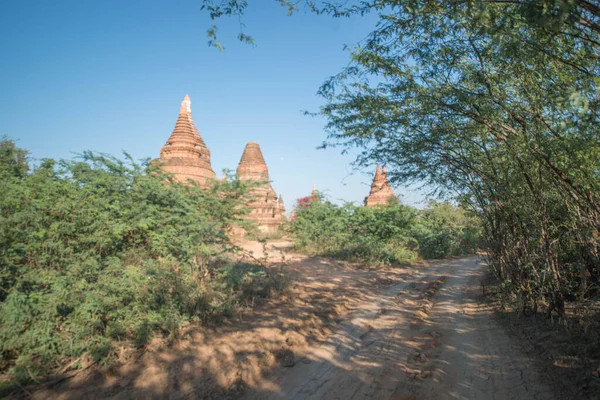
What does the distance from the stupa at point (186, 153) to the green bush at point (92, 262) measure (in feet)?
34.1

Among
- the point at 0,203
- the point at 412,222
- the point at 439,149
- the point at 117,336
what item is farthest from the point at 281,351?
the point at 412,222

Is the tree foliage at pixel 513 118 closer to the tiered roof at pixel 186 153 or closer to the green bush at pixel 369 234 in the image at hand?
the green bush at pixel 369 234

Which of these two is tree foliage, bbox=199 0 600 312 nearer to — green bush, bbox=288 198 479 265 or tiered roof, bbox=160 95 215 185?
green bush, bbox=288 198 479 265

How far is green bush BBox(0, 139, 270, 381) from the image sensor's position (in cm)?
349

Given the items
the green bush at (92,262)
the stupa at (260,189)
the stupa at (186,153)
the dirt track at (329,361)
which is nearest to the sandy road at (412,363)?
the dirt track at (329,361)

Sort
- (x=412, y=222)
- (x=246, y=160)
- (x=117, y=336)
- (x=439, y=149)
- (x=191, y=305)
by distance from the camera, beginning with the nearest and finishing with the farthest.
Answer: (x=117, y=336) < (x=191, y=305) < (x=439, y=149) < (x=412, y=222) < (x=246, y=160)

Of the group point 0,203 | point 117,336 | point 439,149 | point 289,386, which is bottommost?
point 289,386

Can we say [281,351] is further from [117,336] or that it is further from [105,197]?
[105,197]

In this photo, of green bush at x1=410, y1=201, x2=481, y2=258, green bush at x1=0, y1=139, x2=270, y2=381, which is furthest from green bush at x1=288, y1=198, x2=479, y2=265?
green bush at x1=0, y1=139, x2=270, y2=381

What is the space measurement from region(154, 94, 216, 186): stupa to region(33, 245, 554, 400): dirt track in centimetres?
1293

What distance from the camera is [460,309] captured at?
5809 millimetres

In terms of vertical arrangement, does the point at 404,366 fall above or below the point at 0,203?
below

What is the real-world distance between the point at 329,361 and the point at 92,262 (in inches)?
147

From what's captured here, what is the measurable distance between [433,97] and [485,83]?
2.27ft
